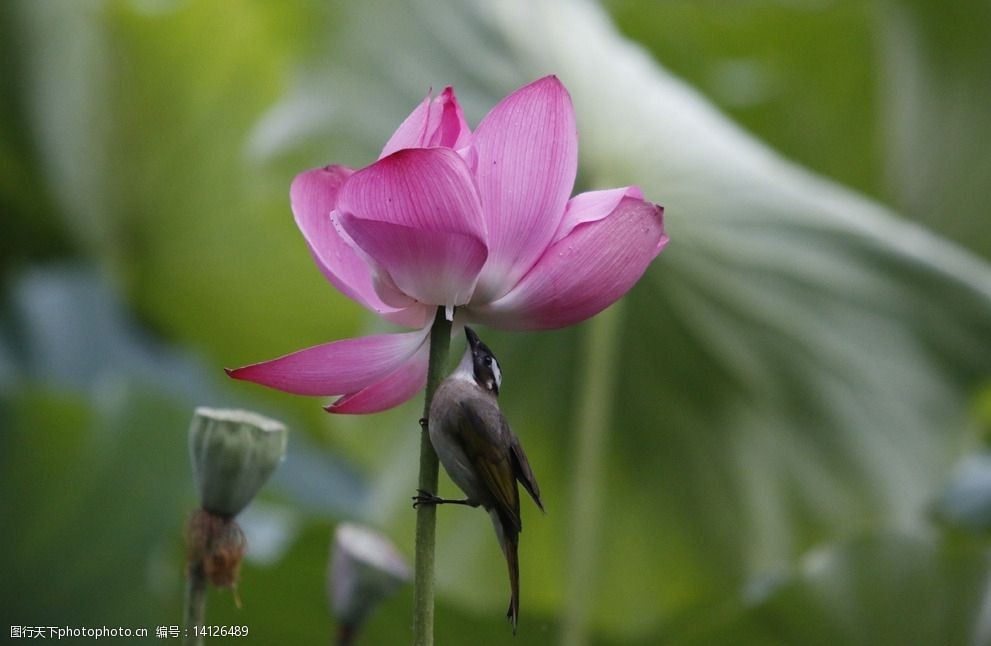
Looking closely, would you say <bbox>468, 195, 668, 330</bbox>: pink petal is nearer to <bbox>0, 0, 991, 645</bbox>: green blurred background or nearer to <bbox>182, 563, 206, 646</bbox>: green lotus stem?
<bbox>182, 563, 206, 646</bbox>: green lotus stem

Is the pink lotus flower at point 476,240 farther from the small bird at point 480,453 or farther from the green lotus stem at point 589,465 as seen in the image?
the green lotus stem at point 589,465

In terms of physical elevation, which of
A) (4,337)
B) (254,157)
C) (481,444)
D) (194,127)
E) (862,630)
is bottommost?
(862,630)

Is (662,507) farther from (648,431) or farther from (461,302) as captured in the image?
(461,302)

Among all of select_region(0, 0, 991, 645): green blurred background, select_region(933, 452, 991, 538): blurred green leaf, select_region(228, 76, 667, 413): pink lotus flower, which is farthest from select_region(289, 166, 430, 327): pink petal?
select_region(933, 452, 991, 538): blurred green leaf

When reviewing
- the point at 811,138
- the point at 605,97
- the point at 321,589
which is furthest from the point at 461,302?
the point at 811,138

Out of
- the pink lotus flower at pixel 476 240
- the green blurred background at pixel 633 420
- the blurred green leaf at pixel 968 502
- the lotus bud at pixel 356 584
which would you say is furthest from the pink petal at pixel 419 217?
the blurred green leaf at pixel 968 502

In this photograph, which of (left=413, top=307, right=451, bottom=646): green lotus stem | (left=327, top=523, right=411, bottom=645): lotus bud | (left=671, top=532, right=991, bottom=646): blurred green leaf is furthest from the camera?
(left=671, top=532, right=991, bottom=646): blurred green leaf
